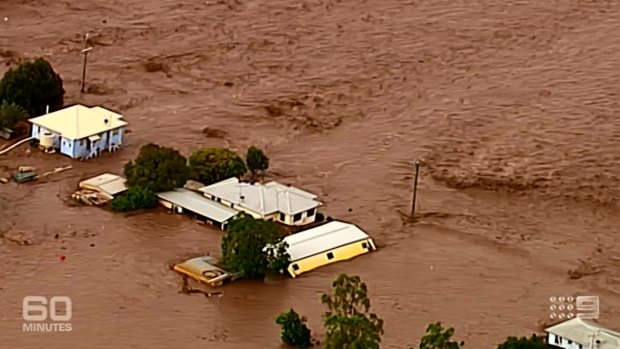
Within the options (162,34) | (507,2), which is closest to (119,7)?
(162,34)

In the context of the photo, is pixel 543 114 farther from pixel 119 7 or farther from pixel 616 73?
pixel 119 7

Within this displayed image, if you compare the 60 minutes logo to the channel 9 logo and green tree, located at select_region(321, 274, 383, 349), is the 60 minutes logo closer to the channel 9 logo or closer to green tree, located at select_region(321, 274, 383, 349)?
green tree, located at select_region(321, 274, 383, 349)

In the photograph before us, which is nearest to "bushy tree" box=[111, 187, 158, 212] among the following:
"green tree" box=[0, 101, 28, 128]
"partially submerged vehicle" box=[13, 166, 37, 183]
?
"partially submerged vehicle" box=[13, 166, 37, 183]

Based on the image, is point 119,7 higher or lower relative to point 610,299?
higher

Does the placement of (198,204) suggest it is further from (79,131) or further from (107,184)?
(79,131)

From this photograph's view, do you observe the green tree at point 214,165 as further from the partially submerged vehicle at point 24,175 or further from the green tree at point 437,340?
the green tree at point 437,340

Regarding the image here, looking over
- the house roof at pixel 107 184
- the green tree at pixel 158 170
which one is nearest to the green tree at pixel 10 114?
the house roof at pixel 107 184

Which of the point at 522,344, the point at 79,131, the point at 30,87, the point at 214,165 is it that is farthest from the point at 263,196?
the point at 522,344
